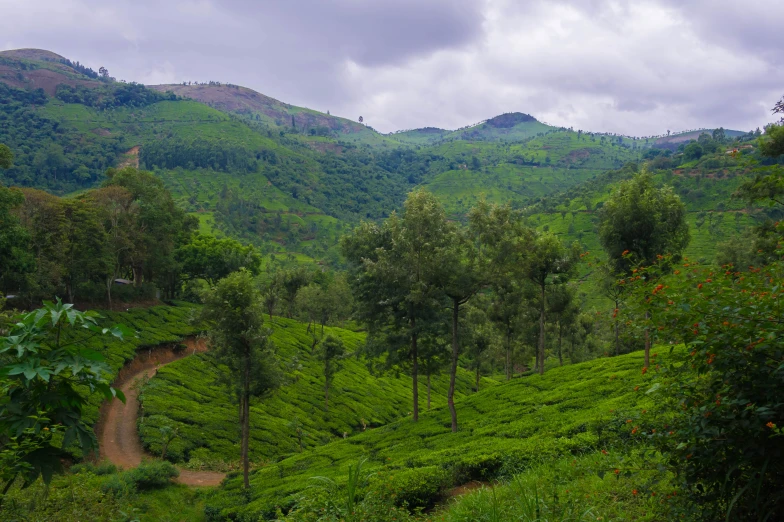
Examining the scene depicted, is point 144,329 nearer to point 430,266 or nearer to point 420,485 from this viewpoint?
point 430,266

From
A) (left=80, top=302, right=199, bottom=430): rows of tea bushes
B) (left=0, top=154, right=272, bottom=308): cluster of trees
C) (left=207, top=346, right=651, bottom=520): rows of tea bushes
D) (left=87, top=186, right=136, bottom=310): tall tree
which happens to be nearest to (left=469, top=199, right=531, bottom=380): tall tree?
(left=207, top=346, right=651, bottom=520): rows of tea bushes

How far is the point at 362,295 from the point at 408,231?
7794 millimetres

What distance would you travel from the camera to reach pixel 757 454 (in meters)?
5.21

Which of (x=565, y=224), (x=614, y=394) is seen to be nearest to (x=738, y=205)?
(x=565, y=224)

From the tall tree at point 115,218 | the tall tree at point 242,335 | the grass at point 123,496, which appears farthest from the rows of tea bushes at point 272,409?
the tall tree at point 115,218

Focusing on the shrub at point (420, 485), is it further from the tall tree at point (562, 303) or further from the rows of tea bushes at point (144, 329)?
the tall tree at point (562, 303)

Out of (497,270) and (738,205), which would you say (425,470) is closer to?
(497,270)

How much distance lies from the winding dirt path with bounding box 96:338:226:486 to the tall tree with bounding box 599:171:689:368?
25.6 m

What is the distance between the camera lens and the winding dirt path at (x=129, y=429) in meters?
29.9

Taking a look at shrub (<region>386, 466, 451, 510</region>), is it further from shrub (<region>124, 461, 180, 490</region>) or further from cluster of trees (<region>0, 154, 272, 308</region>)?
cluster of trees (<region>0, 154, 272, 308</region>)

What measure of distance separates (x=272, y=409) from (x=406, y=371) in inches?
634

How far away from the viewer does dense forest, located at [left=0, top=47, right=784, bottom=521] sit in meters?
5.32

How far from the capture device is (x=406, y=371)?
34.5 meters

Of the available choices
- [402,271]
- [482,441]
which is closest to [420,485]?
[482,441]
